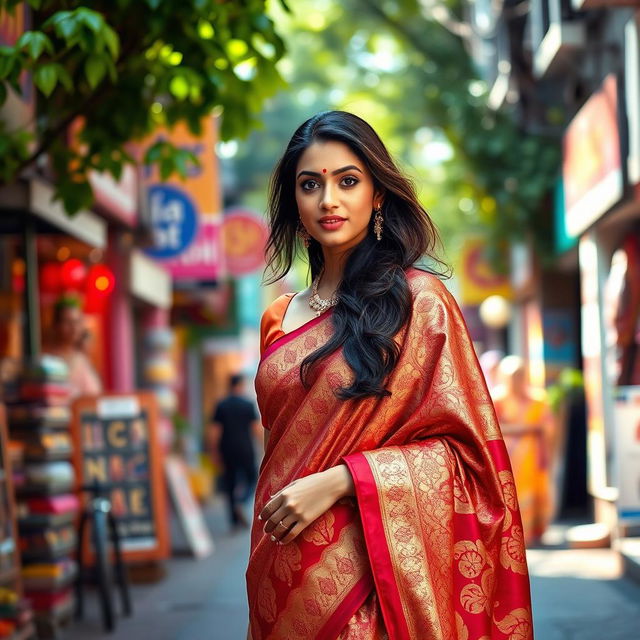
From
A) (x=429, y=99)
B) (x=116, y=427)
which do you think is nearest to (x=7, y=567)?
(x=116, y=427)

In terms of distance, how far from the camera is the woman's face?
3.06 metres

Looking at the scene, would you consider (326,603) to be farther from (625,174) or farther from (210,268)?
(210,268)

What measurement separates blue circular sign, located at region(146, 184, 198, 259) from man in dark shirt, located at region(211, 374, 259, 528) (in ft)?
8.37


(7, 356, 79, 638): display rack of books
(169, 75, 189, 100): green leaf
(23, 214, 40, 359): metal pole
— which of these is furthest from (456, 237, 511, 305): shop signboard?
(169, 75, 189, 100): green leaf

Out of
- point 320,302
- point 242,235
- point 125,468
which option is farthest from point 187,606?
point 242,235

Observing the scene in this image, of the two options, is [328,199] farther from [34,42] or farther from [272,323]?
[34,42]

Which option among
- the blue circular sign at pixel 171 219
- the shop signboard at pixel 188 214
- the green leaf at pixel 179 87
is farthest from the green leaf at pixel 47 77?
the blue circular sign at pixel 171 219

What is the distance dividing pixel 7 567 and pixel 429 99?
39.7ft

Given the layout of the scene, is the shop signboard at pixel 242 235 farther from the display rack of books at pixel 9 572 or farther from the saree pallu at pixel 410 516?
the saree pallu at pixel 410 516

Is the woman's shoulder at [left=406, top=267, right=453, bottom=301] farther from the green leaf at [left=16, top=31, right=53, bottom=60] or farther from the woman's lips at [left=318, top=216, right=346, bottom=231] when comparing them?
the green leaf at [left=16, top=31, right=53, bottom=60]

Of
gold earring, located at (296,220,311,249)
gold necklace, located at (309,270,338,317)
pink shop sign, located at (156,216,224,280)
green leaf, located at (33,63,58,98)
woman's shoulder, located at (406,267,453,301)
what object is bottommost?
gold necklace, located at (309,270,338,317)

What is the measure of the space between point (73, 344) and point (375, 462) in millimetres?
7431

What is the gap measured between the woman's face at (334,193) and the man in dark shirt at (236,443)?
1207 centimetres

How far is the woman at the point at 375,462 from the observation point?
283 centimetres
